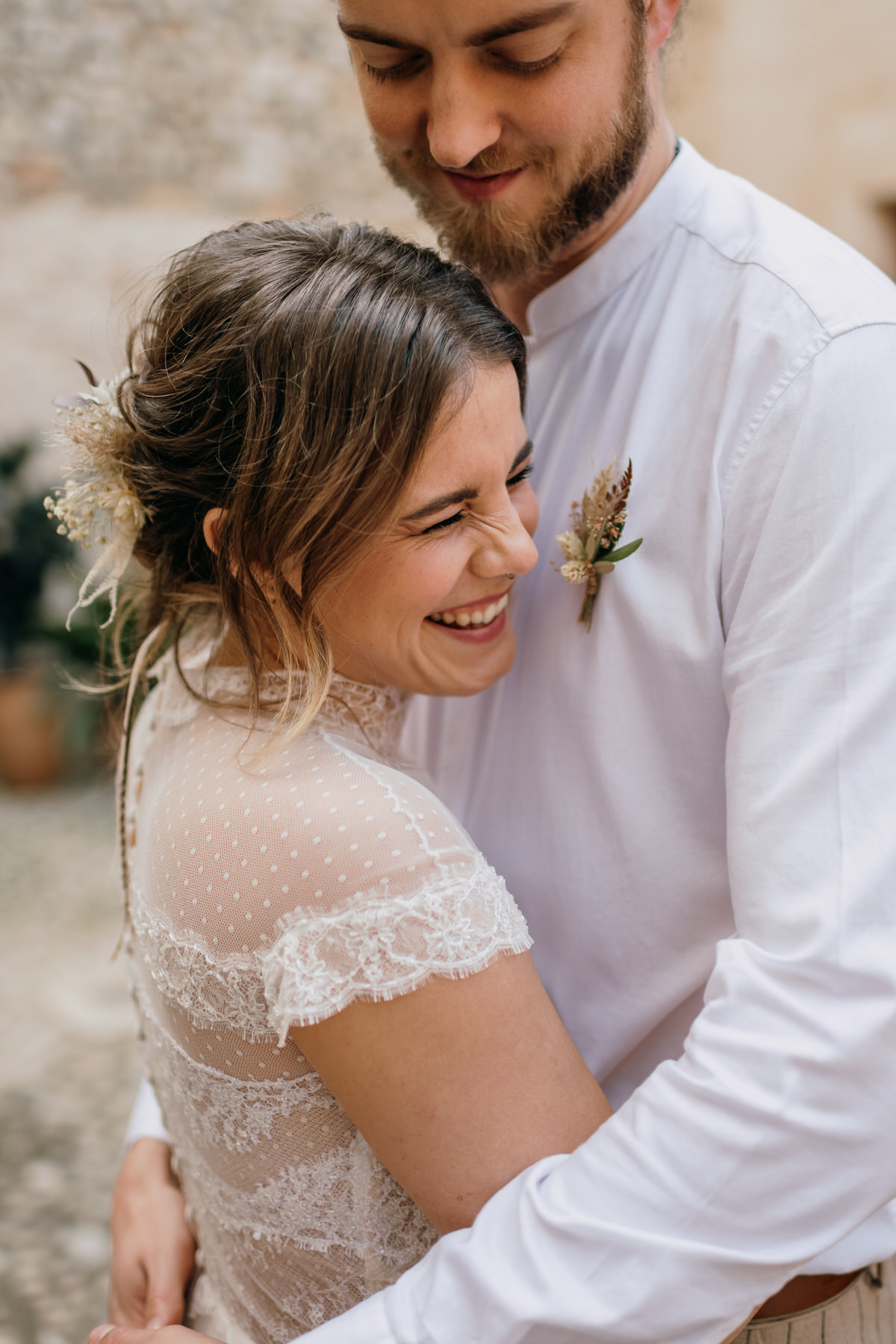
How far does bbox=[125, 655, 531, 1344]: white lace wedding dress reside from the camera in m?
1.19

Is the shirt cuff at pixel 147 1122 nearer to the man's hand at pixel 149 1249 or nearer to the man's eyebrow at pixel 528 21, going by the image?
the man's hand at pixel 149 1249

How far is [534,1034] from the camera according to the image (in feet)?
4.09

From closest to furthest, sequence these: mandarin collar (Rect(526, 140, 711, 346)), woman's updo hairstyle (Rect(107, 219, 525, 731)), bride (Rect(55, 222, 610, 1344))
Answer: bride (Rect(55, 222, 610, 1344)) < woman's updo hairstyle (Rect(107, 219, 525, 731)) < mandarin collar (Rect(526, 140, 711, 346))

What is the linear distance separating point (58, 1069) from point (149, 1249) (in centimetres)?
286

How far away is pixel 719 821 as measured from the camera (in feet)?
4.67

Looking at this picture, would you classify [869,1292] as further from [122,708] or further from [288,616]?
[122,708]

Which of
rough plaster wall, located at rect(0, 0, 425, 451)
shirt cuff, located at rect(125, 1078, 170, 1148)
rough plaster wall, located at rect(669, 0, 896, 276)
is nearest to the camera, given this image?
shirt cuff, located at rect(125, 1078, 170, 1148)

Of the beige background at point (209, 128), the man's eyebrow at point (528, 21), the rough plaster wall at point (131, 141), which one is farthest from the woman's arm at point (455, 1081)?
the rough plaster wall at point (131, 141)

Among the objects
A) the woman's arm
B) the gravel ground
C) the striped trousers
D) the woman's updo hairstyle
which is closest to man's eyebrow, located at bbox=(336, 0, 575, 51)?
the woman's updo hairstyle

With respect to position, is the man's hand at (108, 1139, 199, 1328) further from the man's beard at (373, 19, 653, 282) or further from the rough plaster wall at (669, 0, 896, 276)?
the rough plaster wall at (669, 0, 896, 276)

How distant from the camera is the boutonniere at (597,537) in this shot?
1.46 m

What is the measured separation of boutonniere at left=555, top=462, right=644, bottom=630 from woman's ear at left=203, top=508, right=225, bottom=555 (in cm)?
47

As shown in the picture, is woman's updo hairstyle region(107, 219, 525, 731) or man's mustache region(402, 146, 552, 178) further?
man's mustache region(402, 146, 552, 178)

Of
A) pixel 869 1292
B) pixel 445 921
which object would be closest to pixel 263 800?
pixel 445 921
